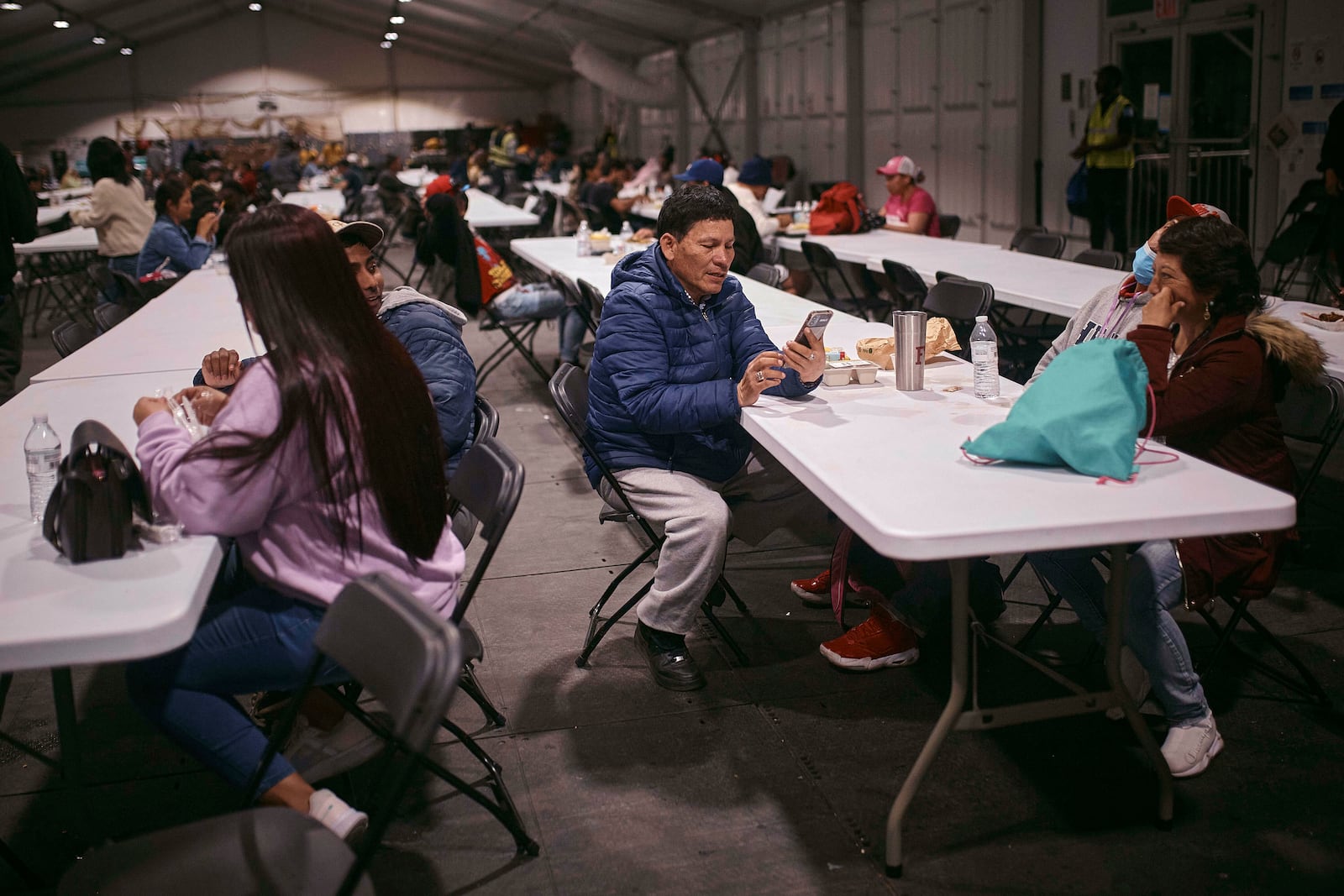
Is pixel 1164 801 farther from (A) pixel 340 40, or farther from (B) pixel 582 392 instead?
(A) pixel 340 40

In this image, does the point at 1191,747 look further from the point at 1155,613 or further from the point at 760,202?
the point at 760,202

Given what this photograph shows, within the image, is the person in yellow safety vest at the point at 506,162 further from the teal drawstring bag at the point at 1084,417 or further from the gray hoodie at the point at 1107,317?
the teal drawstring bag at the point at 1084,417

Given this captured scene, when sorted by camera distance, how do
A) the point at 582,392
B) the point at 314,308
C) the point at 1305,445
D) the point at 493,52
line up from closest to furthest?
the point at 314,308 < the point at 582,392 < the point at 1305,445 < the point at 493,52

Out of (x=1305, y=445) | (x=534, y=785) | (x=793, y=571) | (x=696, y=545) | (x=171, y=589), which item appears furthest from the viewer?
(x=1305, y=445)

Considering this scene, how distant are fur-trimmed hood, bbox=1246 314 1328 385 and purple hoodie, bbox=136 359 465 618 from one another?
6.11 ft

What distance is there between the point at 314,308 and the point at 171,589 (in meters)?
0.54

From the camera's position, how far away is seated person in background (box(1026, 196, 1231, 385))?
2947 mm

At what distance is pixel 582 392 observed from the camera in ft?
10.8

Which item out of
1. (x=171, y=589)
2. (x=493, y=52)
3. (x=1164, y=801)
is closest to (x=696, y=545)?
(x=1164, y=801)

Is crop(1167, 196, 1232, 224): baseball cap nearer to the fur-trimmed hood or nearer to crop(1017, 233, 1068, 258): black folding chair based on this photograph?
the fur-trimmed hood

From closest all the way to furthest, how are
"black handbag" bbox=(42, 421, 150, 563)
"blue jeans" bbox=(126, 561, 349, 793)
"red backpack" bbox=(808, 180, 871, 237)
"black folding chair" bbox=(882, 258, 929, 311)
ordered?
"black handbag" bbox=(42, 421, 150, 563), "blue jeans" bbox=(126, 561, 349, 793), "black folding chair" bbox=(882, 258, 929, 311), "red backpack" bbox=(808, 180, 871, 237)

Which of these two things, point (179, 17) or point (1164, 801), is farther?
point (179, 17)

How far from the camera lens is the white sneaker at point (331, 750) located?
2137mm

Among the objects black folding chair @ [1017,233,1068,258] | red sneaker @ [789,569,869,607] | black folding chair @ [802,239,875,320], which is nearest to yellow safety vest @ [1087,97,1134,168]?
black folding chair @ [1017,233,1068,258]
